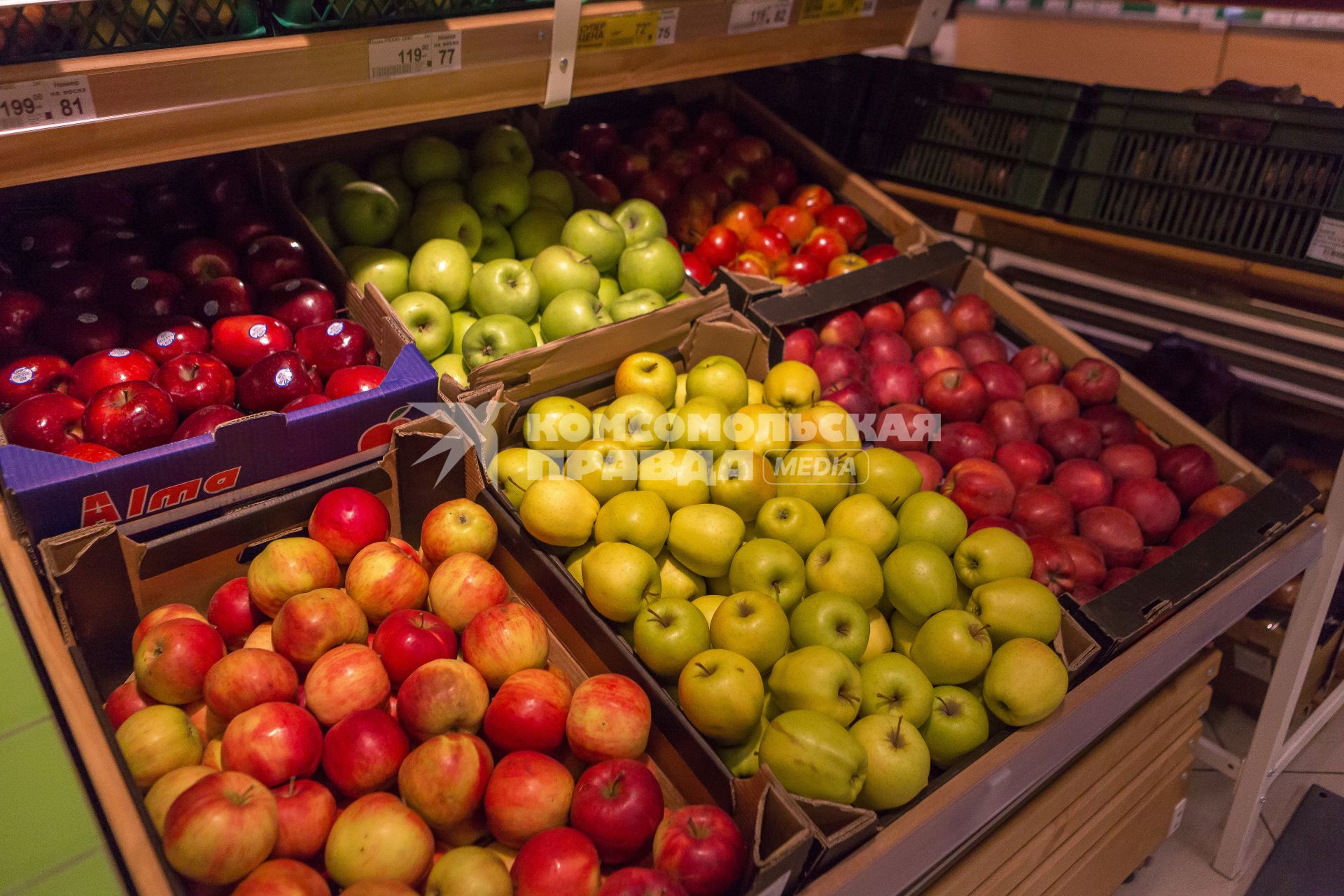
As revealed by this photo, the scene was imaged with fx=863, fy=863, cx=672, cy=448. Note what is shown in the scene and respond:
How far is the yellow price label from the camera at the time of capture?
6.84 ft

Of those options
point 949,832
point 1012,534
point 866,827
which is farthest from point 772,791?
point 1012,534

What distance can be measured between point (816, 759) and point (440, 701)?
0.57 meters

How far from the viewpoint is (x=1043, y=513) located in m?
1.95

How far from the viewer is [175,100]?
131 cm

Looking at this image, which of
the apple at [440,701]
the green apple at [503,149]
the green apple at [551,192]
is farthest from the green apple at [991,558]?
the green apple at [503,149]

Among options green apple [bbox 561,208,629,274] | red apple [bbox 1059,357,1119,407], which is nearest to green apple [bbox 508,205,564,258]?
green apple [bbox 561,208,629,274]

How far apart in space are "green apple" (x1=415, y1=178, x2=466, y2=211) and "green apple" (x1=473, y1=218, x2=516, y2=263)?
0.28 feet

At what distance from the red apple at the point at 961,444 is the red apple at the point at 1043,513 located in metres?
0.13

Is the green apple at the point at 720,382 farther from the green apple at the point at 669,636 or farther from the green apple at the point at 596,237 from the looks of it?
the green apple at the point at 669,636

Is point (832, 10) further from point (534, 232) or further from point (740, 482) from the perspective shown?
point (740, 482)

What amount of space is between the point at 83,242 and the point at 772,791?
1859 millimetres

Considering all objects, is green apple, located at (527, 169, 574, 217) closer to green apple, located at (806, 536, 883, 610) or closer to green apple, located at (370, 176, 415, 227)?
green apple, located at (370, 176, 415, 227)

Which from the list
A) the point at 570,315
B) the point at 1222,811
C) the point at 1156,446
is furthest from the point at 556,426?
the point at 1222,811

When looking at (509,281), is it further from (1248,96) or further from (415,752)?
(1248,96)
